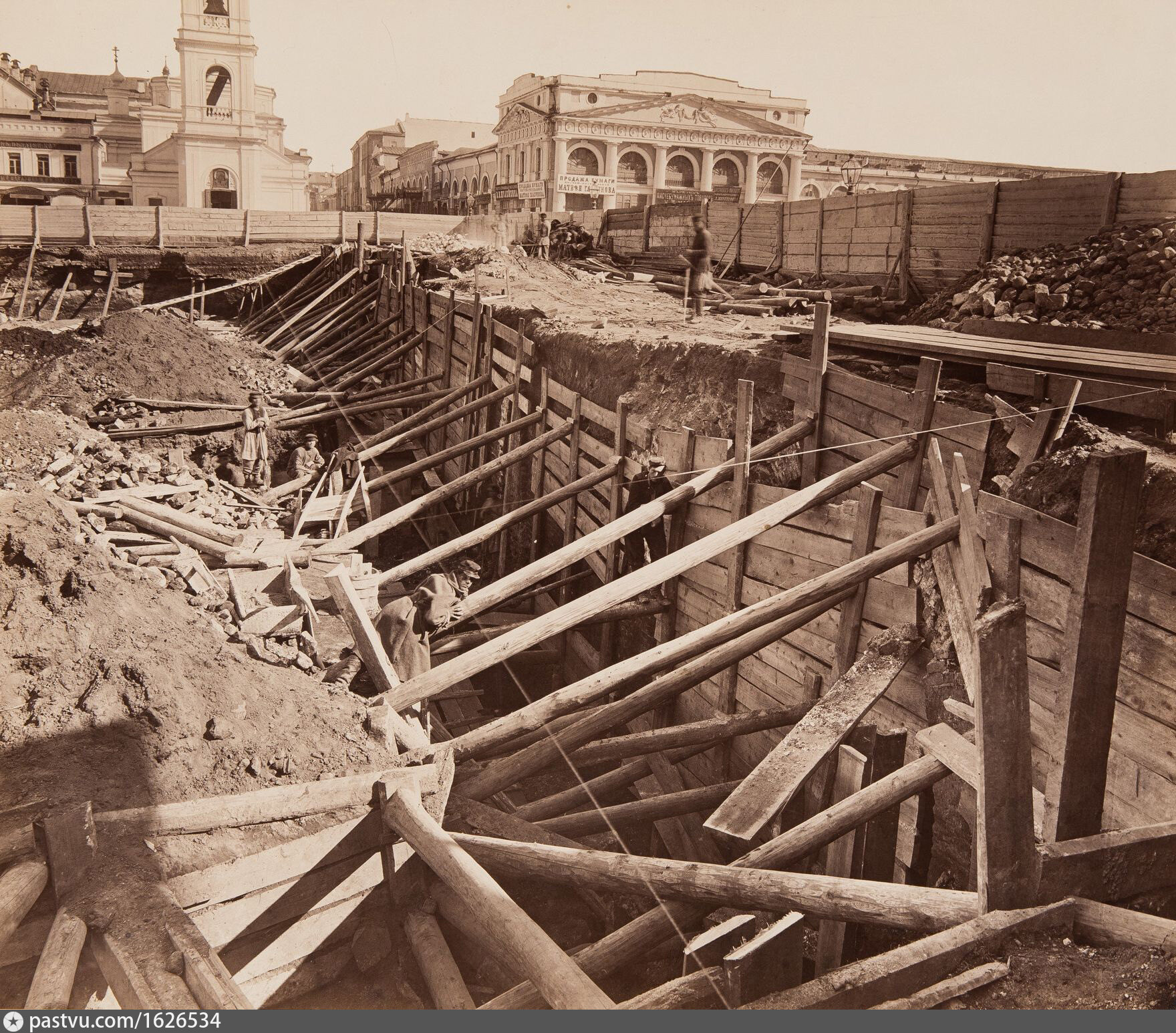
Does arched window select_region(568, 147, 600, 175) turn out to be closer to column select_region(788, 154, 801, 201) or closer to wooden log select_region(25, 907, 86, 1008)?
column select_region(788, 154, 801, 201)

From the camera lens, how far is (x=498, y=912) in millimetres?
3014

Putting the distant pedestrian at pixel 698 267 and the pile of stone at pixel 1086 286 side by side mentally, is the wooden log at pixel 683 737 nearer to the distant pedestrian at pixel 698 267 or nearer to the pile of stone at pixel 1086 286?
the pile of stone at pixel 1086 286

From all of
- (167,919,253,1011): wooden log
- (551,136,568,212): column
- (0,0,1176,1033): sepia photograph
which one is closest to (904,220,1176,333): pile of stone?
(0,0,1176,1033): sepia photograph

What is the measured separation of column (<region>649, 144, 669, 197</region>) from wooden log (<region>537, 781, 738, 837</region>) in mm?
38867

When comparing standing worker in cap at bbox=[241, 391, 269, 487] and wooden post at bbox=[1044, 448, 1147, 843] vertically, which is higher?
wooden post at bbox=[1044, 448, 1147, 843]

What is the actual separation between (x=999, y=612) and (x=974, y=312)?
743 centimetres

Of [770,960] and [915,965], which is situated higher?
[915,965]

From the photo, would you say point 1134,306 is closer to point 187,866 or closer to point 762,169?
point 187,866

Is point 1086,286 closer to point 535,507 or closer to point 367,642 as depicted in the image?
point 535,507

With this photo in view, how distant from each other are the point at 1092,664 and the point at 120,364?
14.3m

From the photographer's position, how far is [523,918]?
2967 millimetres

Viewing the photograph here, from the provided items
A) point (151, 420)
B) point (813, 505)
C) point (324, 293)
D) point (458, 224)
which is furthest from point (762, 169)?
point (813, 505)

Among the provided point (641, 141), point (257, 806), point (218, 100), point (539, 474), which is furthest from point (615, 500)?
point (641, 141)

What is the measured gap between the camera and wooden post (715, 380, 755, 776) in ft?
19.9
